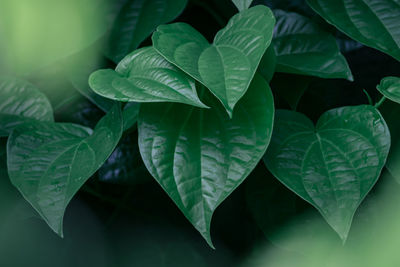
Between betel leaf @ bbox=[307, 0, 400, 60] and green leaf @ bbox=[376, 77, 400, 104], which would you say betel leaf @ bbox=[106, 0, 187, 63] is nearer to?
betel leaf @ bbox=[307, 0, 400, 60]

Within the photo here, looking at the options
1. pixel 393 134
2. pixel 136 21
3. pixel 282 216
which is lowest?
pixel 282 216

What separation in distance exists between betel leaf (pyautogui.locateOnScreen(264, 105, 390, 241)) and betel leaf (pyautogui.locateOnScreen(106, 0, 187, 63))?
27cm

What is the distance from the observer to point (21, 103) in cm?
77

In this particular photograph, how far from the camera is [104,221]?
941mm

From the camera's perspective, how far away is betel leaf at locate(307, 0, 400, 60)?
70 cm

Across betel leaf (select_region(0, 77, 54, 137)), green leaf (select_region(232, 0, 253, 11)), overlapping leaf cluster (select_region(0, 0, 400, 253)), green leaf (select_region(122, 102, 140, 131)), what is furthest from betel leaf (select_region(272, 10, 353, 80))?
betel leaf (select_region(0, 77, 54, 137))

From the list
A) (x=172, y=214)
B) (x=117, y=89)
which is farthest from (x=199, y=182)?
(x=172, y=214)

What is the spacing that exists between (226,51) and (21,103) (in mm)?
362

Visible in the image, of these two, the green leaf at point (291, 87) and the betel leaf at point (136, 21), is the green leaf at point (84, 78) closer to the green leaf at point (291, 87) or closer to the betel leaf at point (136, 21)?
the betel leaf at point (136, 21)

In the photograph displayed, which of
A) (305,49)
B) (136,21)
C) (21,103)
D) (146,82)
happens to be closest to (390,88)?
(305,49)

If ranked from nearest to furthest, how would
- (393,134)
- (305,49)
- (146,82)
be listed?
(146,82) < (393,134) < (305,49)

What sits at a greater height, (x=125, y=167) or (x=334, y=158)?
(x=334, y=158)

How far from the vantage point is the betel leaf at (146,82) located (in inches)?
21.5

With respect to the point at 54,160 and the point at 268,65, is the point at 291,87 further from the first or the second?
the point at 54,160
